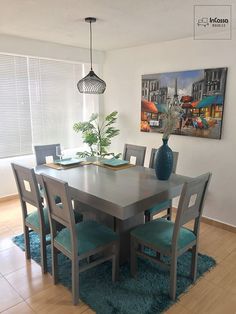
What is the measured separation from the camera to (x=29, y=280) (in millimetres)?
2342

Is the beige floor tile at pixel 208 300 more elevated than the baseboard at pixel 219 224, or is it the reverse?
the baseboard at pixel 219 224

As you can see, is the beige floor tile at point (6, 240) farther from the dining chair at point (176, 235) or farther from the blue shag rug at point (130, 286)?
the dining chair at point (176, 235)

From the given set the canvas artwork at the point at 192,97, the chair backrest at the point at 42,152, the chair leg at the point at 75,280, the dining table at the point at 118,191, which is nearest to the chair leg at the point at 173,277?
the dining table at the point at 118,191

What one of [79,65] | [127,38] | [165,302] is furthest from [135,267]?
[79,65]

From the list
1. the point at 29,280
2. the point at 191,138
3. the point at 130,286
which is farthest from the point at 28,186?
the point at 191,138

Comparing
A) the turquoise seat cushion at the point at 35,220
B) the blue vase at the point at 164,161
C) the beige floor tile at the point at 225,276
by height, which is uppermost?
the blue vase at the point at 164,161

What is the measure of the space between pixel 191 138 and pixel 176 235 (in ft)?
6.08

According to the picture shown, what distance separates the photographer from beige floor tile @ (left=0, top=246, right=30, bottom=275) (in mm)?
2514

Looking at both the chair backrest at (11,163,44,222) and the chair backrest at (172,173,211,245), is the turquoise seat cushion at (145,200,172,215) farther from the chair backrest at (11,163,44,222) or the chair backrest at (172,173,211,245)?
the chair backrest at (11,163,44,222)

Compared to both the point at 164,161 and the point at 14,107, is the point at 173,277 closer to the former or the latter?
the point at 164,161

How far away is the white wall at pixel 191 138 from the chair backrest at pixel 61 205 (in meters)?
2.14

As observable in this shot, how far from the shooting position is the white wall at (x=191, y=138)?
3.12m

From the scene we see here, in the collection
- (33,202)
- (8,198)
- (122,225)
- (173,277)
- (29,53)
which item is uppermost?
(29,53)

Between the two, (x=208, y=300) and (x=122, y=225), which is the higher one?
(x=122, y=225)
